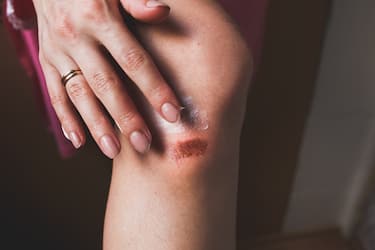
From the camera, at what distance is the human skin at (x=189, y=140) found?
0.46 metres

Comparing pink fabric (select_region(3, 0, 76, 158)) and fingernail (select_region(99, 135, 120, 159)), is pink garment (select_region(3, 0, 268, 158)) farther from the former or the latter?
fingernail (select_region(99, 135, 120, 159))

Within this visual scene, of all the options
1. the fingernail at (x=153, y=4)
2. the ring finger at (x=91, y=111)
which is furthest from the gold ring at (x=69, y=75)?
the fingernail at (x=153, y=4)

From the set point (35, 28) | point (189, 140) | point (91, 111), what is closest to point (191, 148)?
point (189, 140)

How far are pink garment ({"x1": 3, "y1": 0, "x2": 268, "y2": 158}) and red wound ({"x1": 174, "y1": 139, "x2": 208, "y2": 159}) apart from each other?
21 cm

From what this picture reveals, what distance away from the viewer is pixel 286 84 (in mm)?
971

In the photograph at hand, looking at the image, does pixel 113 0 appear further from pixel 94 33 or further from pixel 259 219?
pixel 259 219

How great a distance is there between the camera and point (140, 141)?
455mm

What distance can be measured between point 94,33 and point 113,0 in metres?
0.04

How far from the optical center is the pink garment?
633mm

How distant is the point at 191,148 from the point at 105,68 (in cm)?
11

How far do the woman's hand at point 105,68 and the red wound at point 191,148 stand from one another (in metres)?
0.03

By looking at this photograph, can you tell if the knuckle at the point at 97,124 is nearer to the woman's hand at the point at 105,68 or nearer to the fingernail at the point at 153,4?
the woman's hand at the point at 105,68

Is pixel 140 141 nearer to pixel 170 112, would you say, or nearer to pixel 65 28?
pixel 170 112

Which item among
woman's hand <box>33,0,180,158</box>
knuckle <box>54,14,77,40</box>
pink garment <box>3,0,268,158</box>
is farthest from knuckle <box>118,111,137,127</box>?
pink garment <box>3,0,268,158</box>
